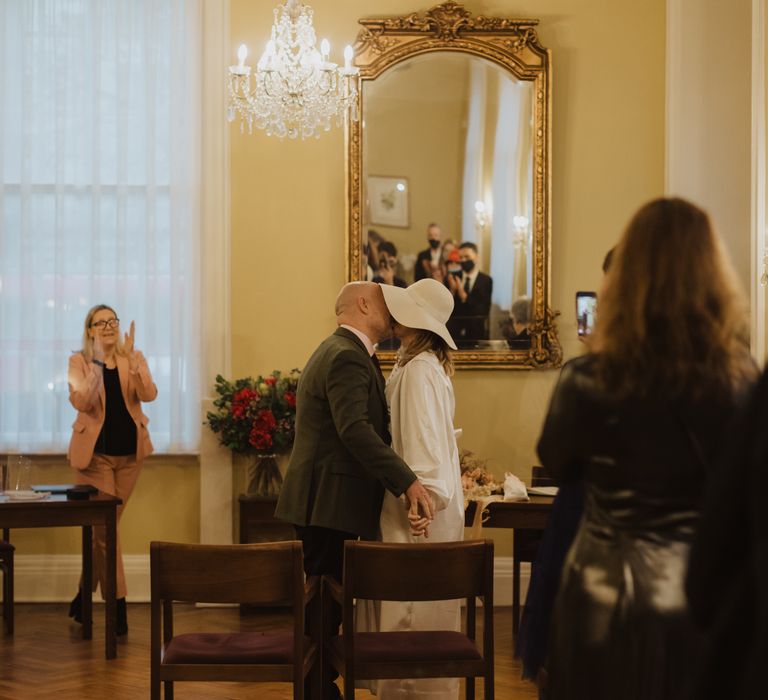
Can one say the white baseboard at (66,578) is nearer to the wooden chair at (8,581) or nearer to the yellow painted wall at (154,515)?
the yellow painted wall at (154,515)

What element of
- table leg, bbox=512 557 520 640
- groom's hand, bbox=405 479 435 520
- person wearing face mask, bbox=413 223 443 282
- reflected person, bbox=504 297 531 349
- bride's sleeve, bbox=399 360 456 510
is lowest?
table leg, bbox=512 557 520 640

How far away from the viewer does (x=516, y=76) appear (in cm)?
692

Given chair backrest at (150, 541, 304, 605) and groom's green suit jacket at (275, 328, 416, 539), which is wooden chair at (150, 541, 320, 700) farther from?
groom's green suit jacket at (275, 328, 416, 539)

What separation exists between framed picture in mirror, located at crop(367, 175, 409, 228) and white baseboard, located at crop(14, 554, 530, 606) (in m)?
2.34

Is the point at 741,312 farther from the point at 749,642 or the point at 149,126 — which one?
the point at 149,126

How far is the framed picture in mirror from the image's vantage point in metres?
6.90

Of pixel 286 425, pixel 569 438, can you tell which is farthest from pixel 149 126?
pixel 569 438

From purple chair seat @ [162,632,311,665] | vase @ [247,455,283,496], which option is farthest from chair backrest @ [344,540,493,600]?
vase @ [247,455,283,496]

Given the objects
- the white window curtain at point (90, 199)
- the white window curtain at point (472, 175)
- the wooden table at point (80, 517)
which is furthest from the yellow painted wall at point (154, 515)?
the white window curtain at point (472, 175)

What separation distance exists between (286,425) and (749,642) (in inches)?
206

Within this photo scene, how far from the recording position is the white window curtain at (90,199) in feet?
22.9

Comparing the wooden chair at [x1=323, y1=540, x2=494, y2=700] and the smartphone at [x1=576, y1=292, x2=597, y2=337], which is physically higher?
the smartphone at [x1=576, y1=292, x2=597, y2=337]

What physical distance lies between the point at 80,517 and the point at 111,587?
41 cm

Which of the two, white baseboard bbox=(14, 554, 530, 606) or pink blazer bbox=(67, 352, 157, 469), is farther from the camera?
white baseboard bbox=(14, 554, 530, 606)
